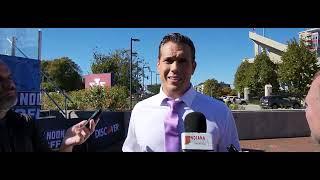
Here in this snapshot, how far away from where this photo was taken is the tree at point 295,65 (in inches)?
118

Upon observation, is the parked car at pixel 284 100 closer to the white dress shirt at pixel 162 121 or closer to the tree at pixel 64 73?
the white dress shirt at pixel 162 121

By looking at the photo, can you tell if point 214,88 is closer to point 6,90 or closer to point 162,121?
point 162,121

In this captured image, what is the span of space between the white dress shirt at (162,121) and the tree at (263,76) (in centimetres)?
111

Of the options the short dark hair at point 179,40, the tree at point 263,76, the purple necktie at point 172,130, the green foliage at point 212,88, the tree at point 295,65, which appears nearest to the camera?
the purple necktie at point 172,130

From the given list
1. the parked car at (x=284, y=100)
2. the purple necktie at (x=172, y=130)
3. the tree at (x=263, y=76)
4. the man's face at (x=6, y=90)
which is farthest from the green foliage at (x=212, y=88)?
the man's face at (x=6, y=90)

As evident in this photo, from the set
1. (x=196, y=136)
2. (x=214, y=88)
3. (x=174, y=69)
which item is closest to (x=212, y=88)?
(x=214, y=88)

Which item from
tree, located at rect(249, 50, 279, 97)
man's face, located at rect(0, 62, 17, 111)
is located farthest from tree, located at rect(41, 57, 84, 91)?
tree, located at rect(249, 50, 279, 97)

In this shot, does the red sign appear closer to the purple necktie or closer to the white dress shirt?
the white dress shirt

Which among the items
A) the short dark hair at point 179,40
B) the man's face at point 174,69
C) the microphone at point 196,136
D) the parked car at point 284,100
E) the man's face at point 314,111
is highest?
the short dark hair at point 179,40

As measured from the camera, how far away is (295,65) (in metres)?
3.38

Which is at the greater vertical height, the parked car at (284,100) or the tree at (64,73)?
the tree at (64,73)
